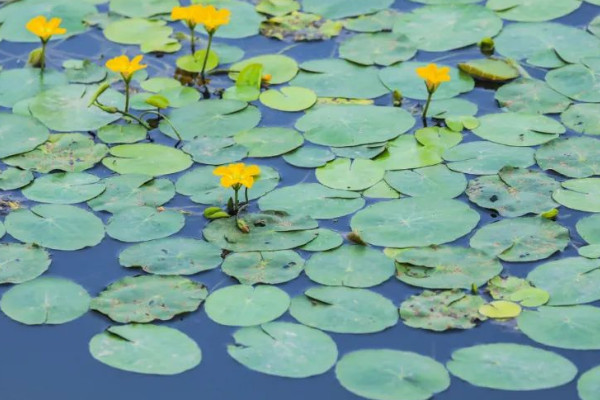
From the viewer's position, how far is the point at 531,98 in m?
4.96

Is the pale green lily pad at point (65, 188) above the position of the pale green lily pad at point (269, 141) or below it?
below

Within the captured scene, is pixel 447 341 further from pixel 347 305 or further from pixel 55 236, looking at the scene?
pixel 55 236

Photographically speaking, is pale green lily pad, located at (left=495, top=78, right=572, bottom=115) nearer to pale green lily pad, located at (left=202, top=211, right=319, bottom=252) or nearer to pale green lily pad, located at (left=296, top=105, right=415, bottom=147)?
pale green lily pad, located at (left=296, top=105, right=415, bottom=147)

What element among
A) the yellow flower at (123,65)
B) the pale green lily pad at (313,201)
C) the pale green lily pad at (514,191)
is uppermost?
the yellow flower at (123,65)

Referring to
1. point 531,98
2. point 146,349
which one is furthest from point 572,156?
point 146,349

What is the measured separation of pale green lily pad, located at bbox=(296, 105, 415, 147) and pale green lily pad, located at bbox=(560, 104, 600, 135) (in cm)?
65

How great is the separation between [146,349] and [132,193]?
903mm

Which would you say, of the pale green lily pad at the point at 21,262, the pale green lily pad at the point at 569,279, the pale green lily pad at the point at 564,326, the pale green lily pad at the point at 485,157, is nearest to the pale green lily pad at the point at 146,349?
the pale green lily pad at the point at 21,262

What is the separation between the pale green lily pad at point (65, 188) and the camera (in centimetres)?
441

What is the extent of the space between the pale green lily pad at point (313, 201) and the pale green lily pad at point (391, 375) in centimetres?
77

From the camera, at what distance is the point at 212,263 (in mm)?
4070

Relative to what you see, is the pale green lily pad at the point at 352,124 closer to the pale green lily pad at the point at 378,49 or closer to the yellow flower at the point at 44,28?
the pale green lily pad at the point at 378,49

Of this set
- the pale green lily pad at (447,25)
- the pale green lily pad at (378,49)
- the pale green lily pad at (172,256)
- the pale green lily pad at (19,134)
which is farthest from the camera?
the pale green lily pad at (447,25)

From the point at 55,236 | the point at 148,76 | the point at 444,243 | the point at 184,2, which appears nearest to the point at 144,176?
the point at 55,236
